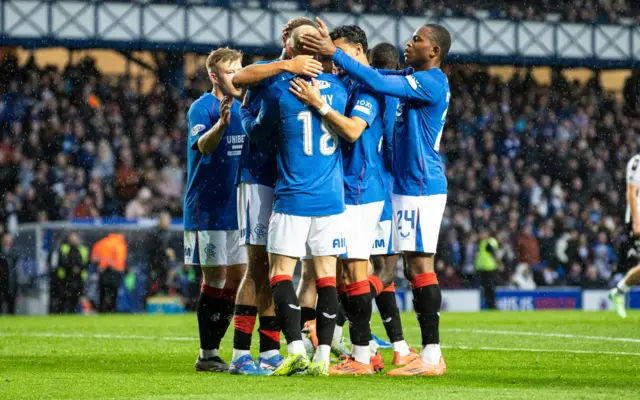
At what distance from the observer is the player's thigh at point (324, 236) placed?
677cm

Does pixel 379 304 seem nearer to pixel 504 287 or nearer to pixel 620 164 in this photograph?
pixel 504 287

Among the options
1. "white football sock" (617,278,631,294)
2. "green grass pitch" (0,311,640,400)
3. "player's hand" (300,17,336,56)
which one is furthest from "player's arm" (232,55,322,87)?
"white football sock" (617,278,631,294)

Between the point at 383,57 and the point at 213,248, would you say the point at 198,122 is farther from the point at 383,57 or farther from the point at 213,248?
the point at 383,57

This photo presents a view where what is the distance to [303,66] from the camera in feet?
21.9

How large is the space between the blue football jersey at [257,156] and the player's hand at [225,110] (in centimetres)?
14

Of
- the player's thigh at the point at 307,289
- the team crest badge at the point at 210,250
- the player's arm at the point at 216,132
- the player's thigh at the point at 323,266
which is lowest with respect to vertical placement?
the player's thigh at the point at 307,289

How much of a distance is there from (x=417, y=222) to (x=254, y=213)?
1045mm

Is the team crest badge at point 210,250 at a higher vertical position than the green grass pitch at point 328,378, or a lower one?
higher

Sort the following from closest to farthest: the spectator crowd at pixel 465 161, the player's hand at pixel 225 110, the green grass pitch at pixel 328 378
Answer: the green grass pitch at pixel 328 378
the player's hand at pixel 225 110
the spectator crowd at pixel 465 161

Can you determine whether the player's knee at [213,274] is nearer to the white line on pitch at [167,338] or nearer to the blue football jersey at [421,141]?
the blue football jersey at [421,141]

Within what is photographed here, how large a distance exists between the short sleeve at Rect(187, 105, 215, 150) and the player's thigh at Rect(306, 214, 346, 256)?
117cm

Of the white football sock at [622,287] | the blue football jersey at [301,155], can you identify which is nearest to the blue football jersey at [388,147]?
the blue football jersey at [301,155]

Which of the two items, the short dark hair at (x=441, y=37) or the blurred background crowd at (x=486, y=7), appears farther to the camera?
the blurred background crowd at (x=486, y=7)

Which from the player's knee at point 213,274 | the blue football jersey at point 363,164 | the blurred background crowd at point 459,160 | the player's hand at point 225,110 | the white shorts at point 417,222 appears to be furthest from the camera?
the blurred background crowd at point 459,160
